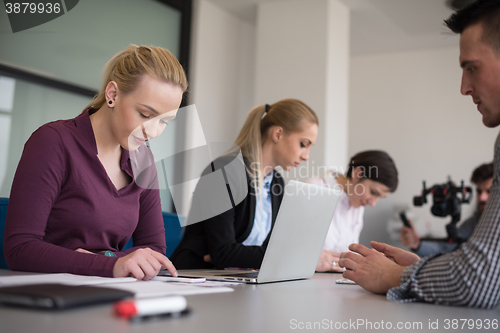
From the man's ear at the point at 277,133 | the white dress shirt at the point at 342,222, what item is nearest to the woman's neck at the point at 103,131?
the man's ear at the point at 277,133

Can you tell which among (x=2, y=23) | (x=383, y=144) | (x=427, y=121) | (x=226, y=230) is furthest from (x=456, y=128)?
(x=2, y=23)

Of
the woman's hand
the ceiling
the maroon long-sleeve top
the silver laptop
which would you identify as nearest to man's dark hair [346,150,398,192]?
the ceiling

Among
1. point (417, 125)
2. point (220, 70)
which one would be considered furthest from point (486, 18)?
point (417, 125)

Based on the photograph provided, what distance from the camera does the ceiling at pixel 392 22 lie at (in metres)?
3.98

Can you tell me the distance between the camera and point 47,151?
120 cm

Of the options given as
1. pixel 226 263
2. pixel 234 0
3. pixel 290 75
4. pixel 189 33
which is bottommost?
pixel 226 263

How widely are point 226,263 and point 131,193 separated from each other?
524 mm

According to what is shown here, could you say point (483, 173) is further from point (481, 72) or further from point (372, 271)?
point (372, 271)

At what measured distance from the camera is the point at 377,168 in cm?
285

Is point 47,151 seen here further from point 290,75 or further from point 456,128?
point 456,128

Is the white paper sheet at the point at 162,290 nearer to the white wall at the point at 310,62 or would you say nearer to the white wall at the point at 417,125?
the white wall at the point at 310,62

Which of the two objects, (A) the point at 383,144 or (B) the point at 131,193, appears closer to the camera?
(B) the point at 131,193

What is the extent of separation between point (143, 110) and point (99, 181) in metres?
0.24

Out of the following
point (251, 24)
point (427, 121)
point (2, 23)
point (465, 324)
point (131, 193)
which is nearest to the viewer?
point (465, 324)
